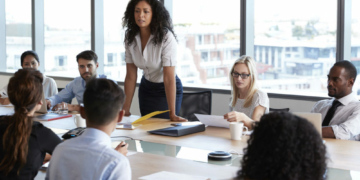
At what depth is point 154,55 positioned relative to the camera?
313 centimetres

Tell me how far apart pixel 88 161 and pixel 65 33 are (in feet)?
17.7

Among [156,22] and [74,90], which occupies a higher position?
[156,22]

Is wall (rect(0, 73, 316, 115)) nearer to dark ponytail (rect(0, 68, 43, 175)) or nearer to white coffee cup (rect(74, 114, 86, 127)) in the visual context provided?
white coffee cup (rect(74, 114, 86, 127))

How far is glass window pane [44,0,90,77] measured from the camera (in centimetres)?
619

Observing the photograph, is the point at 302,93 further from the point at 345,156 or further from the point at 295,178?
the point at 295,178

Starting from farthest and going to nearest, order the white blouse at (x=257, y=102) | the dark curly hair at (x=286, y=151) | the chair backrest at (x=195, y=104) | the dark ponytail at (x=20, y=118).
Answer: the chair backrest at (x=195, y=104)
the white blouse at (x=257, y=102)
the dark ponytail at (x=20, y=118)
the dark curly hair at (x=286, y=151)

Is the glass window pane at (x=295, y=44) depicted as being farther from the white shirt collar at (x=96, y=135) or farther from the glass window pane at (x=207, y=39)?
the white shirt collar at (x=96, y=135)

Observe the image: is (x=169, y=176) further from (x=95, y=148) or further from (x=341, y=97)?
(x=341, y=97)

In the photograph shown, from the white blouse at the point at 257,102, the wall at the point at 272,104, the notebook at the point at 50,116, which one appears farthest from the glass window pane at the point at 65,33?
the white blouse at the point at 257,102

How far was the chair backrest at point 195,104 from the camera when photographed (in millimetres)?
3480

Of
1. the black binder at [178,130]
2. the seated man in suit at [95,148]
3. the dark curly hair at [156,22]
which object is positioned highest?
the dark curly hair at [156,22]

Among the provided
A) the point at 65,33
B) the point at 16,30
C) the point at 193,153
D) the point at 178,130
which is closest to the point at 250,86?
the point at 178,130

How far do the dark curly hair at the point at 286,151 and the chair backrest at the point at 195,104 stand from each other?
8.24ft

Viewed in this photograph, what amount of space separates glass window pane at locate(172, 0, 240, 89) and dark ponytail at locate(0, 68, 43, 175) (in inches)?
130
